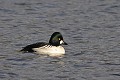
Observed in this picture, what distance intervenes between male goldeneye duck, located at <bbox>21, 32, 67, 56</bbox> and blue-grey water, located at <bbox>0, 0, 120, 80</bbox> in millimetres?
299

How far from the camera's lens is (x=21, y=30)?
25578mm

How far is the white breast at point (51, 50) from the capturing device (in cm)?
2188

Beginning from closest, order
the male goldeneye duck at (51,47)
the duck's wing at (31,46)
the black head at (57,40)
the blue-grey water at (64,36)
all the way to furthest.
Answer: the blue-grey water at (64,36)
the duck's wing at (31,46)
the male goldeneye duck at (51,47)
the black head at (57,40)

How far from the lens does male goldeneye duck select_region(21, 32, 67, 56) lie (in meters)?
21.8

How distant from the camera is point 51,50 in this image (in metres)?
22.2

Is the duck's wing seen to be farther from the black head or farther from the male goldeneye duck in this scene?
the black head

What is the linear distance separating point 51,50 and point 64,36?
265 centimetres

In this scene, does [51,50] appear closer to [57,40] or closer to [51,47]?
[51,47]

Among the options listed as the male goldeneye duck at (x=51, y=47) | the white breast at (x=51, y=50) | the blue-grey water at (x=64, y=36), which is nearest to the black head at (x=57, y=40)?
the male goldeneye duck at (x=51, y=47)

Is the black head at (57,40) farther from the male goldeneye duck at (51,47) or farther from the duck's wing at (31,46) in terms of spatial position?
the duck's wing at (31,46)

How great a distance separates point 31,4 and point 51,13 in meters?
2.50

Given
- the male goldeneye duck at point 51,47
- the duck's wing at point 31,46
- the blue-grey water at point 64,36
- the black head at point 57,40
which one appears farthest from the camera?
the black head at point 57,40

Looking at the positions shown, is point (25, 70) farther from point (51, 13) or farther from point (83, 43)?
point (51, 13)

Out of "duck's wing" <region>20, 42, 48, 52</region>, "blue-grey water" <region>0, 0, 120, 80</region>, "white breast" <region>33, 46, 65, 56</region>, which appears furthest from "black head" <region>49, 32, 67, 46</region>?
"duck's wing" <region>20, 42, 48, 52</region>
